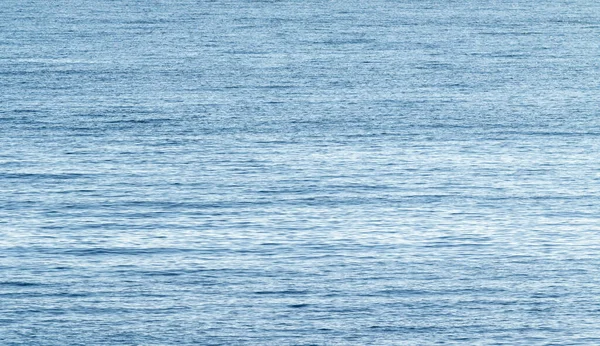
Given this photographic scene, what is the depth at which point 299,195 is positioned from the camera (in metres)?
65.6

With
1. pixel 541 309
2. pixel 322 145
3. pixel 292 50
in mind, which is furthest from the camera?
pixel 292 50

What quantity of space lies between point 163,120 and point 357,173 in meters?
15.2

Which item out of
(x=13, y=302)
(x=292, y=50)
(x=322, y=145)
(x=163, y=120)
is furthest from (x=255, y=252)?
(x=292, y=50)

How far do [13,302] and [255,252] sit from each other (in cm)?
983

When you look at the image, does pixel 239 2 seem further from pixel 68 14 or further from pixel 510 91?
pixel 510 91

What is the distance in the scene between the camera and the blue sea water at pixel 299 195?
51312mm

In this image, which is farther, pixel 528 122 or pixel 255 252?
pixel 528 122

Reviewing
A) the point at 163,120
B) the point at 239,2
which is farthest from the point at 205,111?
the point at 239,2

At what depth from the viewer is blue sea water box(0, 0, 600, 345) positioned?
168ft

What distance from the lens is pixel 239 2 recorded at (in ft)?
489

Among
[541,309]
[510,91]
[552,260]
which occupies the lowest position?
[541,309]

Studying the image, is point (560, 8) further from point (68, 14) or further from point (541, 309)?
point (541, 309)

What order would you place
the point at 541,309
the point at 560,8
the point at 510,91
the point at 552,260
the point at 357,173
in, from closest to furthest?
the point at 541,309 → the point at 552,260 → the point at 357,173 → the point at 510,91 → the point at 560,8

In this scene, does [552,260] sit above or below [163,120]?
below
